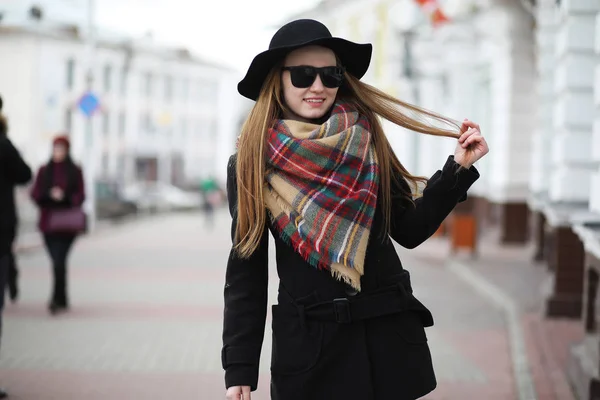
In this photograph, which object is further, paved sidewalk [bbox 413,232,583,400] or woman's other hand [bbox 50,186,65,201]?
woman's other hand [bbox 50,186,65,201]

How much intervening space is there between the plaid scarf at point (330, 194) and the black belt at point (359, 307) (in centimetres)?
6

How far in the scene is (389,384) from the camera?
9.09ft

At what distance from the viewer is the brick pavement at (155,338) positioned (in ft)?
20.0

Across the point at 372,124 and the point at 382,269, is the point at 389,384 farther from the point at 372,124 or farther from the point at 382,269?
the point at 372,124

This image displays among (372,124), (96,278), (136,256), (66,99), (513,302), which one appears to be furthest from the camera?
(66,99)

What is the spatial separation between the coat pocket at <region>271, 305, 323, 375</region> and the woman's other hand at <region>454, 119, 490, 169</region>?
629mm

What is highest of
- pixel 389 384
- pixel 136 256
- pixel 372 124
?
pixel 372 124

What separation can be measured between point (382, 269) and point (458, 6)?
→ 60.1 feet

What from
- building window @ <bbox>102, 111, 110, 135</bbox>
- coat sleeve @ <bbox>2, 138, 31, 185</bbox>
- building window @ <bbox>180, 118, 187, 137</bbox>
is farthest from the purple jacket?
building window @ <bbox>180, 118, 187, 137</bbox>

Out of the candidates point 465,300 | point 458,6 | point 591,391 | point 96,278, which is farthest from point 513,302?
point 458,6

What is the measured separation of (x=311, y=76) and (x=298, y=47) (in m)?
0.10

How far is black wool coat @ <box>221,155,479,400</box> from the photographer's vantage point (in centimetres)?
277

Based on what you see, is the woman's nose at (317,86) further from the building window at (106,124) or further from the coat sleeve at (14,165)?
the building window at (106,124)

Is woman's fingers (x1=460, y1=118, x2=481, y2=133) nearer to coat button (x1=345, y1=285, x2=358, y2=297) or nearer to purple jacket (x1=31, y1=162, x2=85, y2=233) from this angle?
coat button (x1=345, y1=285, x2=358, y2=297)
